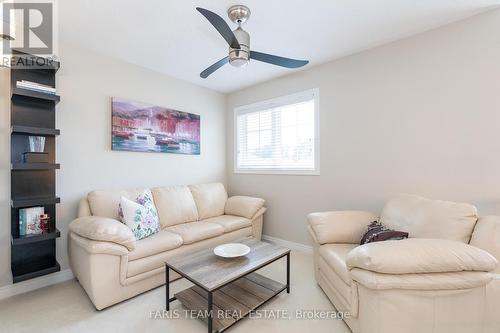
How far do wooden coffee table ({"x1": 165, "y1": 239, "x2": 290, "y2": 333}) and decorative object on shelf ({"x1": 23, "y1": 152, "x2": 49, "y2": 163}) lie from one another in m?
1.60

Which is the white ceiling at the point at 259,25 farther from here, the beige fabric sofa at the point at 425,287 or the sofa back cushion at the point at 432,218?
the beige fabric sofa at the point at 425,287

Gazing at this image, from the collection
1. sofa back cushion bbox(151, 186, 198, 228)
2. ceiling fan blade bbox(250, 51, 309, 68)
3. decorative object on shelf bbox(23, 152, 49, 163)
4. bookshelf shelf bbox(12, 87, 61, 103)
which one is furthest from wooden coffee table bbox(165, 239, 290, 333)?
bookshelf shelf bbox(12, 87, 61, 103)

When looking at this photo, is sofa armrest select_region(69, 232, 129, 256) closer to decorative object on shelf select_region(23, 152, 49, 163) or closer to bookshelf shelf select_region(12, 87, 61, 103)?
decorative object on shelf select_region(23, 152, 49, 163)

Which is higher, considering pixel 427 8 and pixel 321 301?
pixel 427 8

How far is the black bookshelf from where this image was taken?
2088mm

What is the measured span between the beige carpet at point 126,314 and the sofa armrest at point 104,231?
0.53 metres

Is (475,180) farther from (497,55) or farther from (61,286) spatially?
(61,286)

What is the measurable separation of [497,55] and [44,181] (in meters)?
4.32

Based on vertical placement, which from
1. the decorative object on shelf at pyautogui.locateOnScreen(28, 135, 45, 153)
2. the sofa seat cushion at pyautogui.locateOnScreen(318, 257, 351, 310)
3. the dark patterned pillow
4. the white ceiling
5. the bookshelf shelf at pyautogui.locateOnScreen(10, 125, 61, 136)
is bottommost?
the sofa seat cushion at pyautogui.locateOnScreen(318, 257, 351, 310)

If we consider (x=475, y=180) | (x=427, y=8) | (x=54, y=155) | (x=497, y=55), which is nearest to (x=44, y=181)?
(x=54, y=155)

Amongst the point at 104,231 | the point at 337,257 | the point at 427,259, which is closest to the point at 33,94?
the point at 104,231

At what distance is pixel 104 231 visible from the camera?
1923 mm

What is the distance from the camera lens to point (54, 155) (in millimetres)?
2350

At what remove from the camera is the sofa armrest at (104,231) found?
6.28 ft
